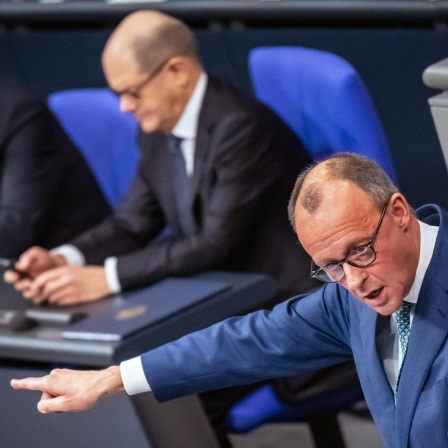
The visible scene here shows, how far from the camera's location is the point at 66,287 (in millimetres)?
2439

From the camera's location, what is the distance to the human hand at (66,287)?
2436mm

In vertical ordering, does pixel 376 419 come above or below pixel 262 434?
above

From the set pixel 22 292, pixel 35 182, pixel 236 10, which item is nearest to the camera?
pixel 22 292

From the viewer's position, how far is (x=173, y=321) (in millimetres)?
2184

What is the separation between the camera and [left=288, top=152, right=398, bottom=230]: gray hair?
153 centimetres

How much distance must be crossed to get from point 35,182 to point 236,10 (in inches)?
37.4

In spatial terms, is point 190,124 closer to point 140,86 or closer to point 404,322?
point 140,86

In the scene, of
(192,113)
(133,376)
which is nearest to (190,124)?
(192,113)

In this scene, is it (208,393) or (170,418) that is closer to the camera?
(170,418)

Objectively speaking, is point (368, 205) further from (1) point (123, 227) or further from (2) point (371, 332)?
(1) point (123, 227)

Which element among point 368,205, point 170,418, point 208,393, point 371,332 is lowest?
point 208,393

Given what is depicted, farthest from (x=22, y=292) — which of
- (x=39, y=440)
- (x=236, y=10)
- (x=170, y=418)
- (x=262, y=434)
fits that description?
(x=236, y=10)

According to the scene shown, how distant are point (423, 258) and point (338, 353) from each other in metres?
0.31

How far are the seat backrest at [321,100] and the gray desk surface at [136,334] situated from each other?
375 millimetres
